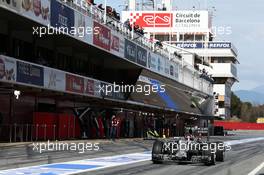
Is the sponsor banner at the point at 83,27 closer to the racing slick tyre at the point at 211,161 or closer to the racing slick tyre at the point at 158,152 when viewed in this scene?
the racing slick tyre at the point at 158,152

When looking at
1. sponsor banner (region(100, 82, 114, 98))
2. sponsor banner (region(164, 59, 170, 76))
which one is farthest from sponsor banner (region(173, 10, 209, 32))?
sponsor banner (region(100, 82, 114, 98))

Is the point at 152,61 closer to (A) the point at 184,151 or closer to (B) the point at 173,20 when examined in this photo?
(A) the point at 184,151

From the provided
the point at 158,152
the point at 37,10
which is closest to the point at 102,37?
the point at 37,10

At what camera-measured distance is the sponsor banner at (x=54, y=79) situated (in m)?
29.0

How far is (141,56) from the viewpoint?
45375 mm

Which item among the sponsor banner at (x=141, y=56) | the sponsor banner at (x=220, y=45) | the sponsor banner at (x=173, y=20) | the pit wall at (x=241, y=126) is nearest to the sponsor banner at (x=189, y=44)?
the sponsor banner at (x=173, y=20)

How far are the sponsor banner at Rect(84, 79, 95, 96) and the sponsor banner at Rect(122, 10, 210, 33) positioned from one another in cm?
6706

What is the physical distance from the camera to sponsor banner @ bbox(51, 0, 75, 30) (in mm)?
28494

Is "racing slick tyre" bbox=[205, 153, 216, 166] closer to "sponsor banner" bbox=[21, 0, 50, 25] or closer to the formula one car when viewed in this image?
the formula one car

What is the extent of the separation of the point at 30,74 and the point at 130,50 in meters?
16.4

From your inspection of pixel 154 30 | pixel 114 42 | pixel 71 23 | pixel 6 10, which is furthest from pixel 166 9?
pixel 6 10

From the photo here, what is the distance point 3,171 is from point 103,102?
28219mm

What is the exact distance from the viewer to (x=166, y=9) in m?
106

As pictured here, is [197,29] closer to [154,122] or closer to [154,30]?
[154,30]
